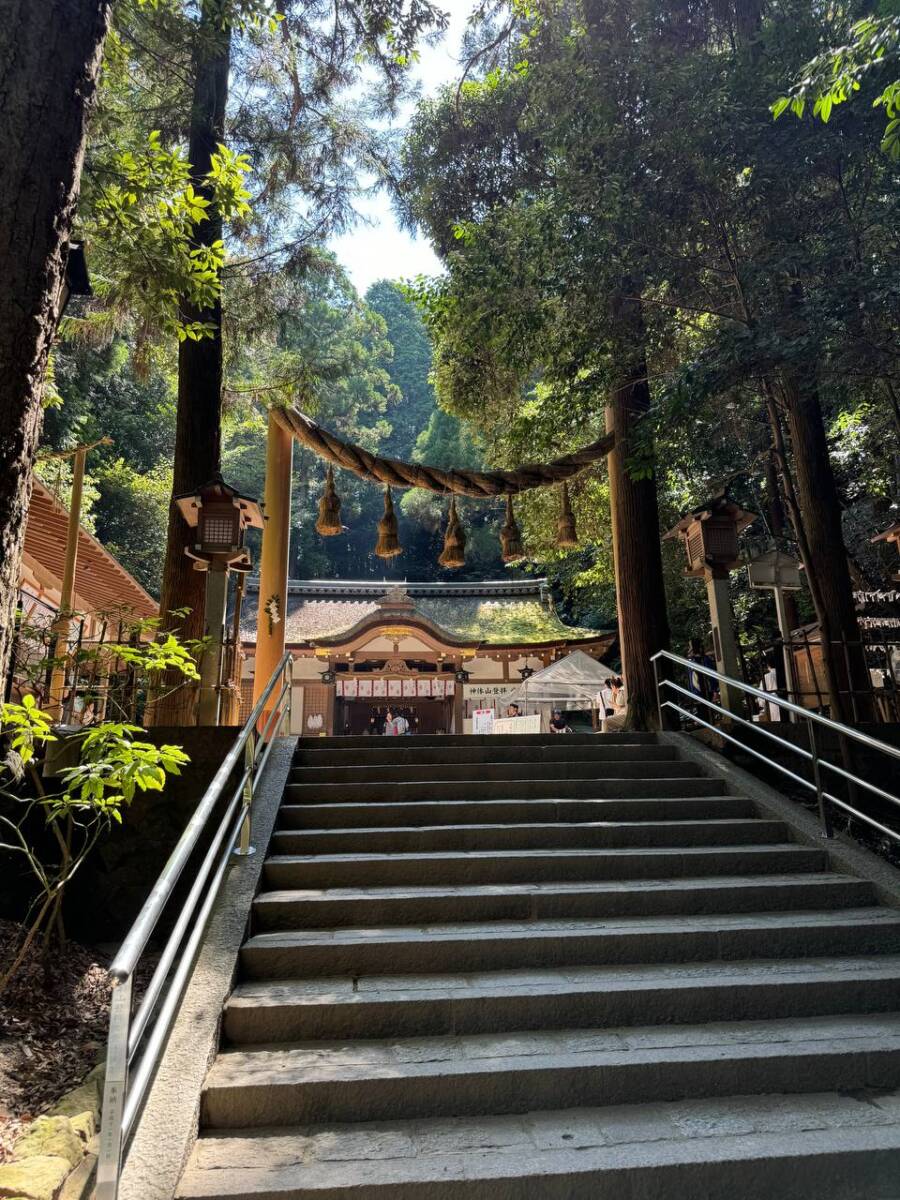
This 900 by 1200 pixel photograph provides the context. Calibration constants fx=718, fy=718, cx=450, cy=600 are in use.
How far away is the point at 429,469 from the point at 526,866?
17.2ft

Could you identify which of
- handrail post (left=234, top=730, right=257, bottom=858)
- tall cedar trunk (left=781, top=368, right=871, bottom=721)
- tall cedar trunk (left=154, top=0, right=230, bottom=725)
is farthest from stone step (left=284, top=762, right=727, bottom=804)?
tall cedar trunk (left=781, top=368, right=871, bottom=721)

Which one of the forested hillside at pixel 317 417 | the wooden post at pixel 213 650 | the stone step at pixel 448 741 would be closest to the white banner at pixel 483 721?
the forested hillside at pixel 317 417

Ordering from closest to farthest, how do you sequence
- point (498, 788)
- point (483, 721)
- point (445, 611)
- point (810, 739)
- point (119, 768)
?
point (119, 768), point (810, 739), point (498, 788), point (483, 721), point (445, 611)

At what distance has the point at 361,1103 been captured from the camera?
8.32ft

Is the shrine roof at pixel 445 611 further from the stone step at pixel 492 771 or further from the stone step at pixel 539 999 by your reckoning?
the stone step at pixel 539 999

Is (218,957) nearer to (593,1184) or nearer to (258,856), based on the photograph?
(258,856)

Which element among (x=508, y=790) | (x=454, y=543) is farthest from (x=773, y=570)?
(x=508, y=790)

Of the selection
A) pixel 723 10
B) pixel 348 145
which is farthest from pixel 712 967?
pixel 348 145

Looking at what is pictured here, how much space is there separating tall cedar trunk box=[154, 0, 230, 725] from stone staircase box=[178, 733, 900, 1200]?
9.47 feet

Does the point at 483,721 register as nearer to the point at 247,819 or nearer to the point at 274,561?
the point at 274,561

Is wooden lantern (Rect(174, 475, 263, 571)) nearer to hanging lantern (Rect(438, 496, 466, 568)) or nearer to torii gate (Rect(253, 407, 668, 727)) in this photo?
torii gate (Rect(253, 407, 668, 727))

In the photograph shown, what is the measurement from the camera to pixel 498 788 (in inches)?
202

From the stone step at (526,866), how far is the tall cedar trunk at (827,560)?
280 cm

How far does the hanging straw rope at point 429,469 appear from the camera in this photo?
784cm
